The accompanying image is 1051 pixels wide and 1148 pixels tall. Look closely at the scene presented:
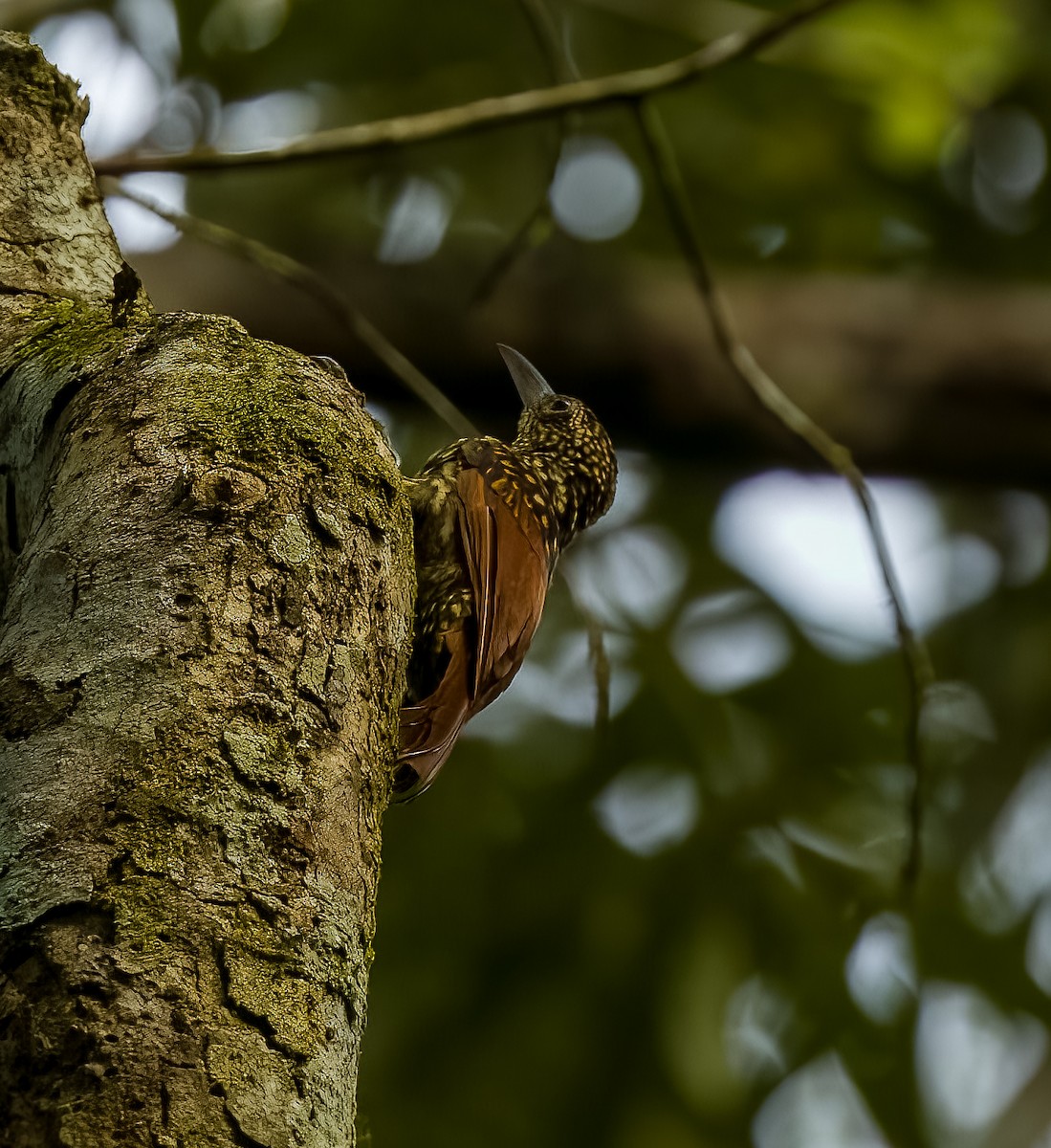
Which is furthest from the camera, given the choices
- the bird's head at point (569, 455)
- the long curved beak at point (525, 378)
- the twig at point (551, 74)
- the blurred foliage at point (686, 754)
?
the blurred foliage at point (686, 754)

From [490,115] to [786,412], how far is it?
83 centimetres

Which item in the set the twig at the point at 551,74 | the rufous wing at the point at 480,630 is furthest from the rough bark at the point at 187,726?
the twig at the point at 551,74

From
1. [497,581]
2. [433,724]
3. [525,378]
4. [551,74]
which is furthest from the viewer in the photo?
[525,378]

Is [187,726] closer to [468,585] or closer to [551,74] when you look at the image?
[468,585]

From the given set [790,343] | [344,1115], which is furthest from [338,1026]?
[790,343]

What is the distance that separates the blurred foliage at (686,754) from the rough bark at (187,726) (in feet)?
10.6

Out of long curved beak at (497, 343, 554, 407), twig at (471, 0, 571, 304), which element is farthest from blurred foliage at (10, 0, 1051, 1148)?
twig at (471, 0, 571, 304)

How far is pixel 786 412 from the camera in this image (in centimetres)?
300

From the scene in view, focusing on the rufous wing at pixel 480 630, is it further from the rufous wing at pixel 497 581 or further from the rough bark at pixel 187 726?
the rough bark at pixel 187 726

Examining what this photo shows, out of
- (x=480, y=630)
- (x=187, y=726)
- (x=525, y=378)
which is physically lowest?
(x=187, y=726)

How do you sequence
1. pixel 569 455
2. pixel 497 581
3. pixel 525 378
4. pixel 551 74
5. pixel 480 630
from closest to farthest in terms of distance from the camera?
1. pixel 480 630
2. pixel 497 581
3. pixel 551 74
4. pixel 569 455
5. pixel 525 378

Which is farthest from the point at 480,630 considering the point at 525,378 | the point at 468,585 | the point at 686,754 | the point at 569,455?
the point at 686,754

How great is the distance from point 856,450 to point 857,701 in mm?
1659

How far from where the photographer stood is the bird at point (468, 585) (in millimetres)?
2865
